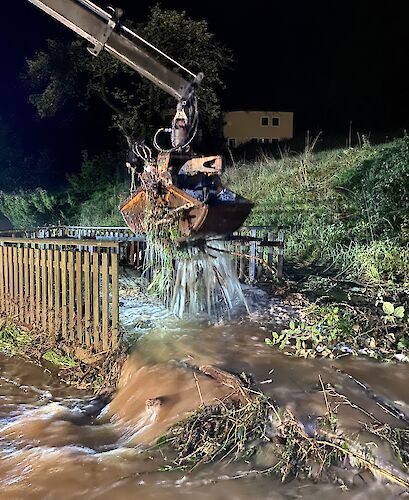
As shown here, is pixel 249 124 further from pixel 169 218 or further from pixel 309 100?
pixel 169 218

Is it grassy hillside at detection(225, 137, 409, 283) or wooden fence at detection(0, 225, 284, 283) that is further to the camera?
grassy hillside at detection(225, 137, 409, 283)

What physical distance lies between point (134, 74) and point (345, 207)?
1045 cm

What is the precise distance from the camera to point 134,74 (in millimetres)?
18000

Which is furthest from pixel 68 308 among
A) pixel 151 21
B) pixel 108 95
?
pixel 108 95

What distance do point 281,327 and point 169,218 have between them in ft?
5.35

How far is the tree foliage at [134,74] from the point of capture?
646 inches

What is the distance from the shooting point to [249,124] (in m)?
25.1

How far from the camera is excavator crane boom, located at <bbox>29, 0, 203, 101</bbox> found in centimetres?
582

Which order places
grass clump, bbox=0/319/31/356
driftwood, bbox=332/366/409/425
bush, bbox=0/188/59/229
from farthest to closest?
bush, bbox=0/188/59/229 < grass clump, bbox=0/319/31/356 < driftwood, bbox=332/366/409/425

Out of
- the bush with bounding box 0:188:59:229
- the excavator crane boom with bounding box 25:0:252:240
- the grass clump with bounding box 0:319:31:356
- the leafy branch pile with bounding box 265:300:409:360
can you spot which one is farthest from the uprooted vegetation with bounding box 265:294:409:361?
the bush with bounding box 0:188:59:229

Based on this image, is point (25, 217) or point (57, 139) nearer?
point (25, 217)

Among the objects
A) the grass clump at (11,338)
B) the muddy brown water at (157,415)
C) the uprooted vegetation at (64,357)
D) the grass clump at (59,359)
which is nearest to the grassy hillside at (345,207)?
the muddy brown water at (157,415)

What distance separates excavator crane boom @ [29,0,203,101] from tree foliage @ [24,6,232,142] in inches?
431

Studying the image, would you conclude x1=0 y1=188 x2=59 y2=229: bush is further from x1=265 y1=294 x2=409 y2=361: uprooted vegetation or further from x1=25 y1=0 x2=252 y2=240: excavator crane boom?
x1=265 y1=294 x2=409 y2=361: uprooted vegetation
